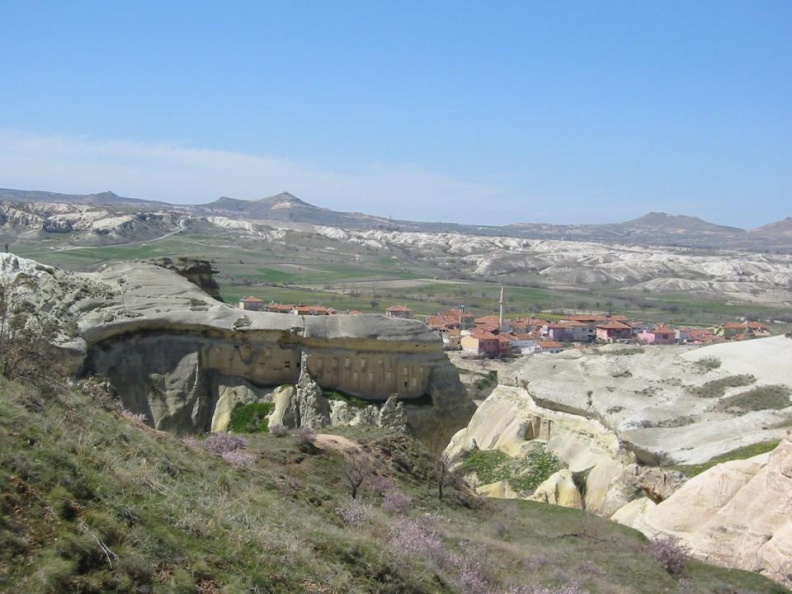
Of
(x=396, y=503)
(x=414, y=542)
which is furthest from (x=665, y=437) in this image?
(x=414, y=542)

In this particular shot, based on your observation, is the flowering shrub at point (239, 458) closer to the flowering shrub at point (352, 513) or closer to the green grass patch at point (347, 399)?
the flowering shrub at point (352, 513)

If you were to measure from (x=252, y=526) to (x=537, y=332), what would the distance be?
286ft

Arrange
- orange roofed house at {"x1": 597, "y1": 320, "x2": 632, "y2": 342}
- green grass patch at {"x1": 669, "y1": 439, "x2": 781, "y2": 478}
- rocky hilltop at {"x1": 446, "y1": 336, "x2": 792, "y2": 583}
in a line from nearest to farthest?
rocky hilltop at {"x1": 446, "y1": 336, "x2": 792, "y2": 583}
green grass patch at {"x1": 669, "y1": 439, "x2": 781, "y2": 478}
orange roofed house at {"x1": 597, "y1": 320, "x2": 632, "y2": 342}

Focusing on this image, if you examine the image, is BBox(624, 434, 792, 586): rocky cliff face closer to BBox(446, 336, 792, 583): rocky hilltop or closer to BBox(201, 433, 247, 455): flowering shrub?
BBox(446, 336, 792, 583): rocky hilltop

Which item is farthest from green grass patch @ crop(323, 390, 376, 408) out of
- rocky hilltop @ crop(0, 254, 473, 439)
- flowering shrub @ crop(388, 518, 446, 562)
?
flowering shrub @ crop(388, 518, 446, 562)

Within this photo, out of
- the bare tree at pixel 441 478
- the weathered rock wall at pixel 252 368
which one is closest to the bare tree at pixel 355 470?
the bare tree at pixel 441 478

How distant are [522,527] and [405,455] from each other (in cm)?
355

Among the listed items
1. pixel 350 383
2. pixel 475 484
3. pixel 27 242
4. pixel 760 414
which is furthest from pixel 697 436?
pixel 27 242

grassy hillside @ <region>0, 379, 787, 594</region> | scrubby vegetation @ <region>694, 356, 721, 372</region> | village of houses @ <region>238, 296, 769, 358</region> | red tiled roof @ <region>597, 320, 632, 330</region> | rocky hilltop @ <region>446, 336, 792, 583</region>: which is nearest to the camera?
grassy hillside @ <region>0, 379, 787, 594</region>

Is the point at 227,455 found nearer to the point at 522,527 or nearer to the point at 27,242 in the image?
the point at 522,527

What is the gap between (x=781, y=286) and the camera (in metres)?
175

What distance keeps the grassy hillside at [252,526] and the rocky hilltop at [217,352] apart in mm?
11123

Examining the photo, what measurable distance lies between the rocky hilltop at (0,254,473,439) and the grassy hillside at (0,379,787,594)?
11123 mm

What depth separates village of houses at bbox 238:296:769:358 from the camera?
83.4m
